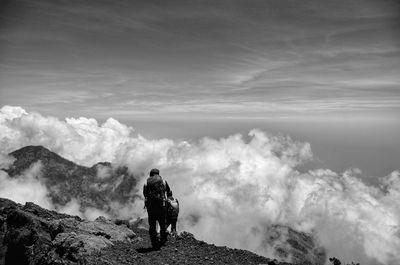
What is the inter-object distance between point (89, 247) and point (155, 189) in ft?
15.1

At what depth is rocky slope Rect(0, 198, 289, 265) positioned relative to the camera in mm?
13383

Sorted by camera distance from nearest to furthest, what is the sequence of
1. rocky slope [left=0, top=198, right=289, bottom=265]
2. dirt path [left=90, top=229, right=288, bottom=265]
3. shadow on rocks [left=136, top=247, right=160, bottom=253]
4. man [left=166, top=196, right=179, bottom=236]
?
rocky slope [left=0, top=198, right=289, bottom=265]
dirt path [left=90, top=229, right=288, bottom=265]
shadow on rocks [left=136, top=247, right=160, bottom=253]
man [left=166, top=196, right=179, bottom=236]

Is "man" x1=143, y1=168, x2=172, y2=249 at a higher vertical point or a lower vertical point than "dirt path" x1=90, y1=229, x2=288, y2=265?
higher

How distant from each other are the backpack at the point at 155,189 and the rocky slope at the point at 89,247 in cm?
260

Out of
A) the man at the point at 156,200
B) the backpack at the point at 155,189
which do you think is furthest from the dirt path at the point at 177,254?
the backpack at the point at 155,189

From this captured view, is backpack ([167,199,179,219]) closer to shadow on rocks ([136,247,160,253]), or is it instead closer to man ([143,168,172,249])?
man ([143,168,172,249])

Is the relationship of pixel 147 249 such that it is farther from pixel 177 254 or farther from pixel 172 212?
pixel 172 212

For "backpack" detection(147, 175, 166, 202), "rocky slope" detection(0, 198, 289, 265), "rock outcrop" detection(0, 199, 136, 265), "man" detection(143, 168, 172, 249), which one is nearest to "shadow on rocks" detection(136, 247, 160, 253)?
"rocky slope" detection(0, 198, 289, 265)

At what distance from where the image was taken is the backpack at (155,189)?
1853cm

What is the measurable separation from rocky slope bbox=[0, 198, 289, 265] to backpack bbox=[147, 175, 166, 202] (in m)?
2.60

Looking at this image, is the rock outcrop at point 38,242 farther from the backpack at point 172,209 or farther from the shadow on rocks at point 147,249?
the backpack at point 172,209

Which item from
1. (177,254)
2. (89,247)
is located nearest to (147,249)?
(177,254)

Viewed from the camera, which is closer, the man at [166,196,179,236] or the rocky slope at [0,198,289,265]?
the rocky slope at [0,198,289,265]

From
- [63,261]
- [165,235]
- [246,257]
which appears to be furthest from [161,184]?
[63,261]
